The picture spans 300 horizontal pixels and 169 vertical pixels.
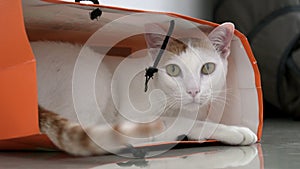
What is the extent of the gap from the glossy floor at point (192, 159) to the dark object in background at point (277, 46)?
84cm

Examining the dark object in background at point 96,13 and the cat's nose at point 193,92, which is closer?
the dark object in background at point 96,13

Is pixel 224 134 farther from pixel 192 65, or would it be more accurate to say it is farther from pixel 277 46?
pixel 277 46

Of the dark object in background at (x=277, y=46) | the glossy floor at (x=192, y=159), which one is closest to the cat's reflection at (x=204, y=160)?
the glossy floor at (x=192, y=159)

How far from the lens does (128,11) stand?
1096 millimetres

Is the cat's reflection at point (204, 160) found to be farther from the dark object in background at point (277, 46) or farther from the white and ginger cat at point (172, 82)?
the dark object in background at point (277, 46)

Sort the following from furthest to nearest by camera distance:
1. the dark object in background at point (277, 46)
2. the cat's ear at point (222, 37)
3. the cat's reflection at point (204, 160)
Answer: the dark object in background at point (277, 46), the cat's ear at point (222, 37), the cat's reflection at point (204, 160)

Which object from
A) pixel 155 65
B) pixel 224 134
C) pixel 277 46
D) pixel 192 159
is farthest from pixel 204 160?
pixel 277 46

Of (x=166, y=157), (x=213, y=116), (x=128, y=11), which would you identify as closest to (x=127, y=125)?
(x=166, y=157)

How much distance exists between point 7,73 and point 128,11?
0.29m

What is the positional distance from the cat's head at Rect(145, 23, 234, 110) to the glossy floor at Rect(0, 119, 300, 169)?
0.46ft

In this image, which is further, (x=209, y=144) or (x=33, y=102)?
(x=209, y=144)

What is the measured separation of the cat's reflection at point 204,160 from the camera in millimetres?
969

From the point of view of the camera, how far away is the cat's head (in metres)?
1.23

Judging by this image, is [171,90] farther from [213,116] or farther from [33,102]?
[33,102]
